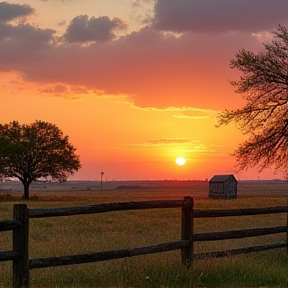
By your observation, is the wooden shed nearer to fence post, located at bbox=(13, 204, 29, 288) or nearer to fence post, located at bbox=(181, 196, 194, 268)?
fence post, located at bbox=(181, 196, 194, 268)

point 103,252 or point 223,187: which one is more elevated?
point 103,252

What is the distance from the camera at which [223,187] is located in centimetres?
8969

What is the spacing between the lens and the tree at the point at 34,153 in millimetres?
69938

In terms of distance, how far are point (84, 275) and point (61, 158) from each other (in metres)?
63.6

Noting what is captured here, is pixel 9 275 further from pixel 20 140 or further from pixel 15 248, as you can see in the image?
pixel 20 140

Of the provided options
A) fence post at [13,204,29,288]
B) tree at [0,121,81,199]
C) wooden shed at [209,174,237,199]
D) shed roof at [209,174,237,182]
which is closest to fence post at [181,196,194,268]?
fence post at [13,204,29,288]

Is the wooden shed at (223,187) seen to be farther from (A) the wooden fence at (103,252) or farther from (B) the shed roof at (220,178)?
(A) the wooden fence at (103,252)

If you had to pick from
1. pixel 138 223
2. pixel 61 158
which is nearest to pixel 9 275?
pixel 138 223

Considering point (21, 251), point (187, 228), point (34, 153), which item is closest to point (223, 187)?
point (34, 153)

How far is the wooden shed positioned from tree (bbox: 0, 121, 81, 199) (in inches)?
1079

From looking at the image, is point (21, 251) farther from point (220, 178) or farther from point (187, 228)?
point (220, 178)

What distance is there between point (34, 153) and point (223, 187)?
3502 centimetres

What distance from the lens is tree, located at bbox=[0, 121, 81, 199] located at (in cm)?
6994

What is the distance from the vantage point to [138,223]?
2672 cm
